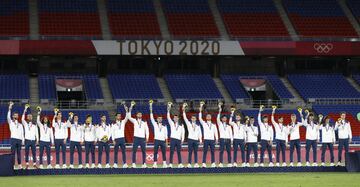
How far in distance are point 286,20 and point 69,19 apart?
14.5m

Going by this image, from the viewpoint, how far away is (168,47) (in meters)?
51.3

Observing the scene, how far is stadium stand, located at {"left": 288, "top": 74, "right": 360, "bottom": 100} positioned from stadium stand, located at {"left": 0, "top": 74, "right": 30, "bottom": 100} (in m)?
16.8

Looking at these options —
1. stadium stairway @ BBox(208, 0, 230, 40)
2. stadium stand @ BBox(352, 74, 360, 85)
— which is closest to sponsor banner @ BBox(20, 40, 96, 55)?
stadium stairway @ BBox(208, 0, 230, 40)

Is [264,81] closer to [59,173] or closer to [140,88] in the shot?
[140,88]

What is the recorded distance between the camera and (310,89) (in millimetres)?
54000

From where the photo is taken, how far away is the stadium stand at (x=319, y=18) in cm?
5606

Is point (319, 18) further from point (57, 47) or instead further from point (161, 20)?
point (57, 47)

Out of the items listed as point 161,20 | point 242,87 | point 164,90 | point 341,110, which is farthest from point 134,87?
point 341,110

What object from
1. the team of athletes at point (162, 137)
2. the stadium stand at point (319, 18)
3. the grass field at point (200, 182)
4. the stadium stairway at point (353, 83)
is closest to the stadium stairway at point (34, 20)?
the stadium stand at point (319, 18)

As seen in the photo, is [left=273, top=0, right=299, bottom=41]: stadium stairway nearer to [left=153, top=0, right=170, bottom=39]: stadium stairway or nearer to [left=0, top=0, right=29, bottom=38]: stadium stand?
[left=153, top=0, right=170, bottom=39]: stadium stairway

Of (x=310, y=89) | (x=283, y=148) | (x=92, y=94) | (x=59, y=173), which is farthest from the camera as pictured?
(x=310, y=89)

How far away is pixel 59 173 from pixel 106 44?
2144 centimetres

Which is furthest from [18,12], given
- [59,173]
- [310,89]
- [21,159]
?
[59,173]

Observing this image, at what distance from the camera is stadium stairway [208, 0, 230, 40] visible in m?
55.3
